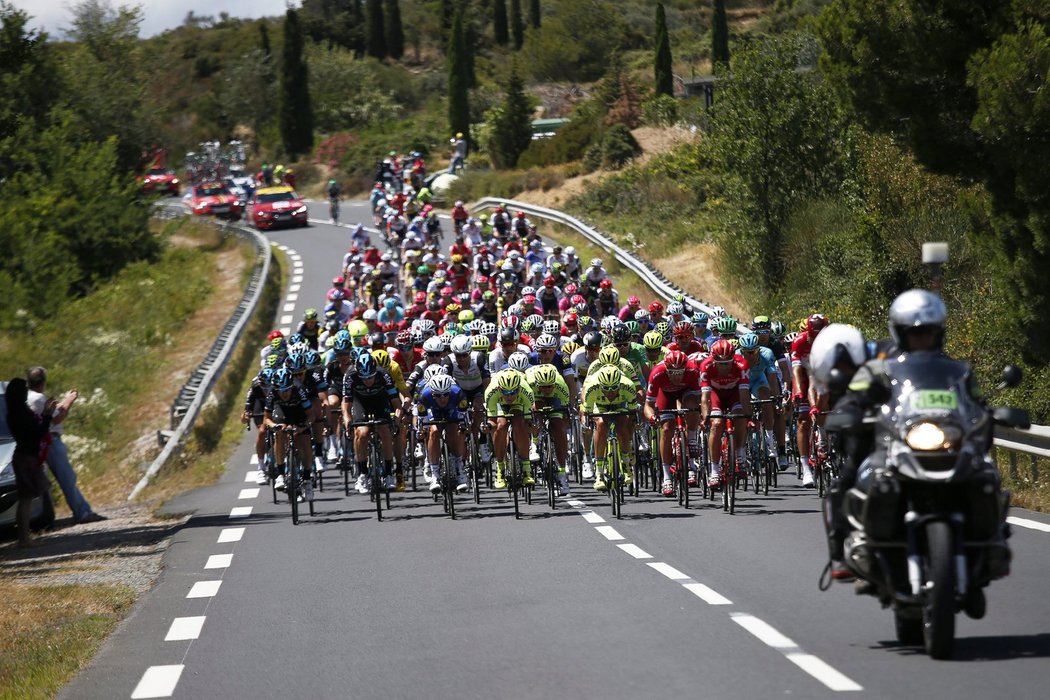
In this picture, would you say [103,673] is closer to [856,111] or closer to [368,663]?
[368,663]

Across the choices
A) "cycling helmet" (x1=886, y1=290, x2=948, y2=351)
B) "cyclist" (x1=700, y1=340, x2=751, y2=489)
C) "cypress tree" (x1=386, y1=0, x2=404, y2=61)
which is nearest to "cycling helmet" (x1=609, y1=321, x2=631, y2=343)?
"cyclist" (x1=700, y1=340, x2=751, y2=489)

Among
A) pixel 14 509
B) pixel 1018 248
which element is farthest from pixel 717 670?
pixel 1018 248

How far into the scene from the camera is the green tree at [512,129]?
238 feet

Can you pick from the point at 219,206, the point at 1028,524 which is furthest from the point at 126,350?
the point at 219,206

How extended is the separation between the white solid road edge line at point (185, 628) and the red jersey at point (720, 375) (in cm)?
653

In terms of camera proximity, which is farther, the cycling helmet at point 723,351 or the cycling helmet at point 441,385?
the cycling helmet at point 441,385

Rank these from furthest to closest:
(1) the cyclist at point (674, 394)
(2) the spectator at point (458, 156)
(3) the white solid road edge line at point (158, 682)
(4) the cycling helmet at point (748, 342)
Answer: (2) the spectator at point (458, 156) → (4) the cycling helmet at point (748, 342) → (1) the cyclist at point (674, 394) → (3) the white solid road edge line at point (158, 682)

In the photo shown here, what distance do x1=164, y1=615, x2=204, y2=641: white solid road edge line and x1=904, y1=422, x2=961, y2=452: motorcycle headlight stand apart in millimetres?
5035

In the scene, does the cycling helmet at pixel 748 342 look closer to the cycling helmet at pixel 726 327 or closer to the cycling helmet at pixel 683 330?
the cycling helmet at pixel 726 327

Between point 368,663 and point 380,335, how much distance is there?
12.8 m

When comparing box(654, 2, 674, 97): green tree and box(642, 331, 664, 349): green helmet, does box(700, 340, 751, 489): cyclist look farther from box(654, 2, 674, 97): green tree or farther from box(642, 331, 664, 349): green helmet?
box(654, 2, 674, 97): green tree

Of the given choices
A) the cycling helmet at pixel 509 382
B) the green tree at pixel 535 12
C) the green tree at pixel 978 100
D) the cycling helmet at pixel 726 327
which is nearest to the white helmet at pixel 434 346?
the cycling helmet at pixel 509 382

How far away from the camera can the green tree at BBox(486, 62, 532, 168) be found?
238 feet

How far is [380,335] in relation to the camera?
21672 mm
